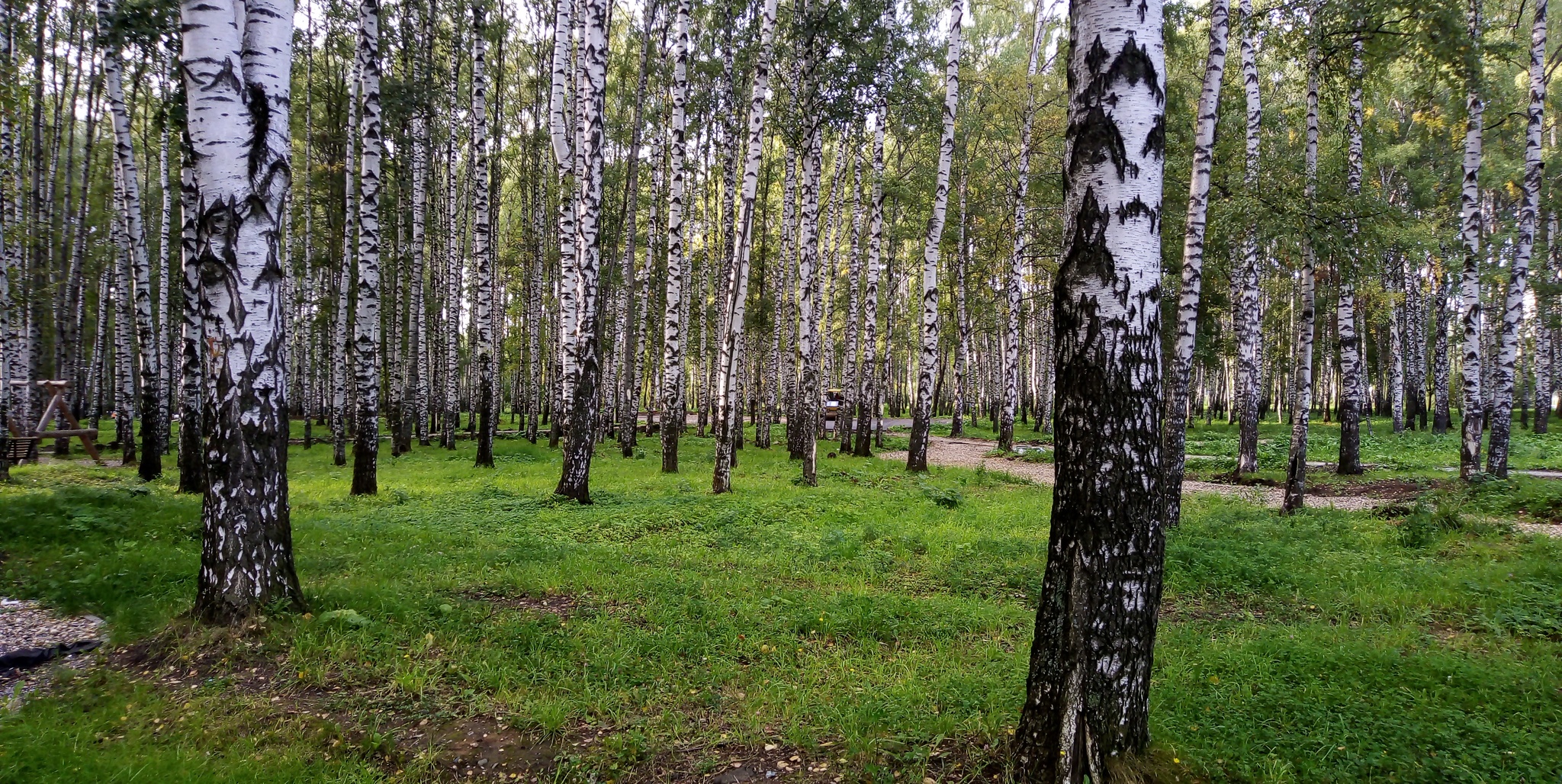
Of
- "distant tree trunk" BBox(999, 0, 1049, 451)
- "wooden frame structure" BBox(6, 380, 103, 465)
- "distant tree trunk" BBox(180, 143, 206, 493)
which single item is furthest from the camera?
"distant tree trunk" BBox(999, 0, 1049, 451)

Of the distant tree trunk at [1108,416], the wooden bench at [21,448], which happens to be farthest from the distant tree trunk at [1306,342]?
the wooden bench at [21,448]

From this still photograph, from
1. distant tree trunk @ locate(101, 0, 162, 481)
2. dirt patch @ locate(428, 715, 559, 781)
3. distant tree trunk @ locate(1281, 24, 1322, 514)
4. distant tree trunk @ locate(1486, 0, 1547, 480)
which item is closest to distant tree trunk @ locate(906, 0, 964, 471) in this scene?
distant tree trunk @ locate(1281, 24, 1322, 514)

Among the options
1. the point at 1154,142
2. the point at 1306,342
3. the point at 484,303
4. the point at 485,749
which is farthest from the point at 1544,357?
the point at 485,749

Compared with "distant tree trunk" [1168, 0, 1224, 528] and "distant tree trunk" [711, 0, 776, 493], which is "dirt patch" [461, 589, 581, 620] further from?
"distant tree trunk" [1168, 0, 1224, 528]

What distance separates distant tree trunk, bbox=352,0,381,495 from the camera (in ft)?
36.9

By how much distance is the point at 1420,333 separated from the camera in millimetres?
29312

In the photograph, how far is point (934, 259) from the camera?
1543 cm

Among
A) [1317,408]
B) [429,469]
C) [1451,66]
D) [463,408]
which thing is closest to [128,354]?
[429,469]

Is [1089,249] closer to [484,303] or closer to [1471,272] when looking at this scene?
[484,303]

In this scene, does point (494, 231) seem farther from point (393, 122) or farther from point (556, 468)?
point (556, 468)

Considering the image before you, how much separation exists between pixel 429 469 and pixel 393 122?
453 inches

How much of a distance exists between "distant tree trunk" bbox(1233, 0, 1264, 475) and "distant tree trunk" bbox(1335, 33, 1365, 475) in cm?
117

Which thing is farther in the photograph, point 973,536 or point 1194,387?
point 1194,387

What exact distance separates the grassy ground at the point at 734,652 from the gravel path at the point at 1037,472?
298cm
